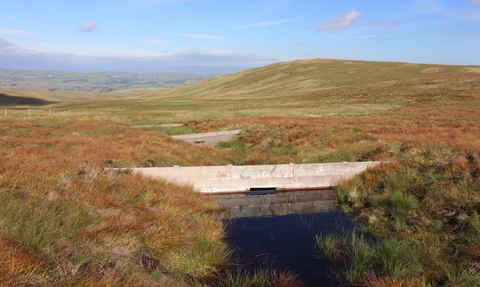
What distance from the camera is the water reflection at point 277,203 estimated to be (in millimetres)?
11289

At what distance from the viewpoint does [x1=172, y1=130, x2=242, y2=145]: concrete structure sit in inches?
953

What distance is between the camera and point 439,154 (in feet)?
43.9

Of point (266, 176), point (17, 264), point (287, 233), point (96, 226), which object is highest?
point (17, 264)

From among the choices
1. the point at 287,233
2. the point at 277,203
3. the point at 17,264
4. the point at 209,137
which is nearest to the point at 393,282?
the point at 287,233

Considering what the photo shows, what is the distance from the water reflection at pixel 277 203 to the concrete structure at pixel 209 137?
11.8 metres

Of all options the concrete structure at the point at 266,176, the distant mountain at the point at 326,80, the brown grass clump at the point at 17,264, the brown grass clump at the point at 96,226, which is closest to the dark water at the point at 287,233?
the concrete structure at the point at 266,176

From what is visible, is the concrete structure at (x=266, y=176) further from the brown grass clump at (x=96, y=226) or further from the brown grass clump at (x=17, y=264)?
the brown grass clump at (x=17, y=264)

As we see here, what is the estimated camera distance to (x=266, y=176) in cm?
1355

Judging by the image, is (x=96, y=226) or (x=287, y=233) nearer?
(x=96, y=226)

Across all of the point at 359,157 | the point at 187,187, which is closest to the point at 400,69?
the point at 359,157

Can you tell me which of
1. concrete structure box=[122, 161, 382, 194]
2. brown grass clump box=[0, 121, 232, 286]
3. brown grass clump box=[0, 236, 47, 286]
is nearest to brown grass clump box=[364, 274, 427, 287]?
brown grass clump box=[0, 121, 232, 286]

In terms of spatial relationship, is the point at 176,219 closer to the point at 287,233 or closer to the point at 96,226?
the point at 96,226

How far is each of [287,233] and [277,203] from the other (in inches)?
117

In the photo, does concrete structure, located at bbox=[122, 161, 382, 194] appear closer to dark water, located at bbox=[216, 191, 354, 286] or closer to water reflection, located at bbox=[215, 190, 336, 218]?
water reflection, located at bbox=[215, 190, 336, 218]
